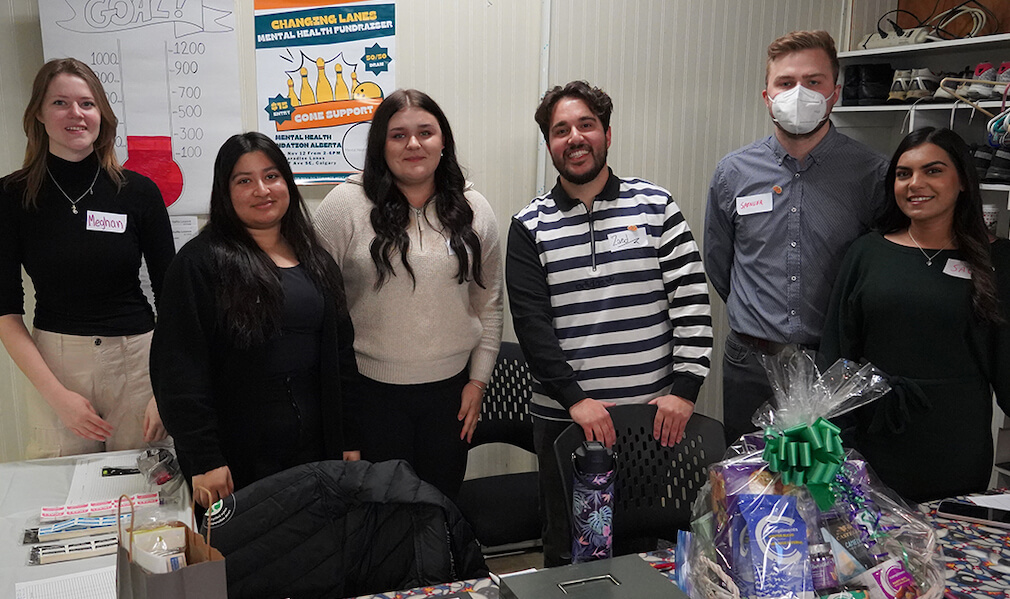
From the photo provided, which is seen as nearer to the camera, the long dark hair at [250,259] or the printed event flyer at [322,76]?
the long dark hair at [250,259]

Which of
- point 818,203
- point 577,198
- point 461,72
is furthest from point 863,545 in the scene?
point 461,72

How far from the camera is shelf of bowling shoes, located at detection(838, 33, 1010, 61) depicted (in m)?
2.91

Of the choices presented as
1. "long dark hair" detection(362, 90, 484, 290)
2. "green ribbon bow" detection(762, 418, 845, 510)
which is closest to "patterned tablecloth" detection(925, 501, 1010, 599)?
"green ribbon bow" detection(762, 418, 845, 510)

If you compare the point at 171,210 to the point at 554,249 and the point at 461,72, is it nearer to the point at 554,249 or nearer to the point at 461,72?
the point at 461,72

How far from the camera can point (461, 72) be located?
9.84ft

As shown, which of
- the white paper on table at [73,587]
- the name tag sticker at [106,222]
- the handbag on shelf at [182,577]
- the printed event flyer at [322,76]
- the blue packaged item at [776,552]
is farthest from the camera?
the printed event flyer at [322,76]

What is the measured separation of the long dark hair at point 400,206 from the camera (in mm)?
2191

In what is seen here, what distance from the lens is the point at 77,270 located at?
2129 mm

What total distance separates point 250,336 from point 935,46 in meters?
2.82

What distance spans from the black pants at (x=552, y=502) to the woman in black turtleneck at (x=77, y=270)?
1045 mm

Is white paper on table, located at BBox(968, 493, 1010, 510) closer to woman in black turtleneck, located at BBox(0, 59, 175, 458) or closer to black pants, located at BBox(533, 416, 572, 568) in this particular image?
black pants, located at BBox(533, 416, 572, 568)

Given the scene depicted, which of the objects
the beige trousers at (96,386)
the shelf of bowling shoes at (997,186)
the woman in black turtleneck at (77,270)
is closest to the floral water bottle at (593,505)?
the woman in black turtleneck at (77,270)

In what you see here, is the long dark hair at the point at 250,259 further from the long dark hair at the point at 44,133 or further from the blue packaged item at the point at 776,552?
the blue packaged item at the point at 776,552

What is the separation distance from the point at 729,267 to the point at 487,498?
3.67ft
